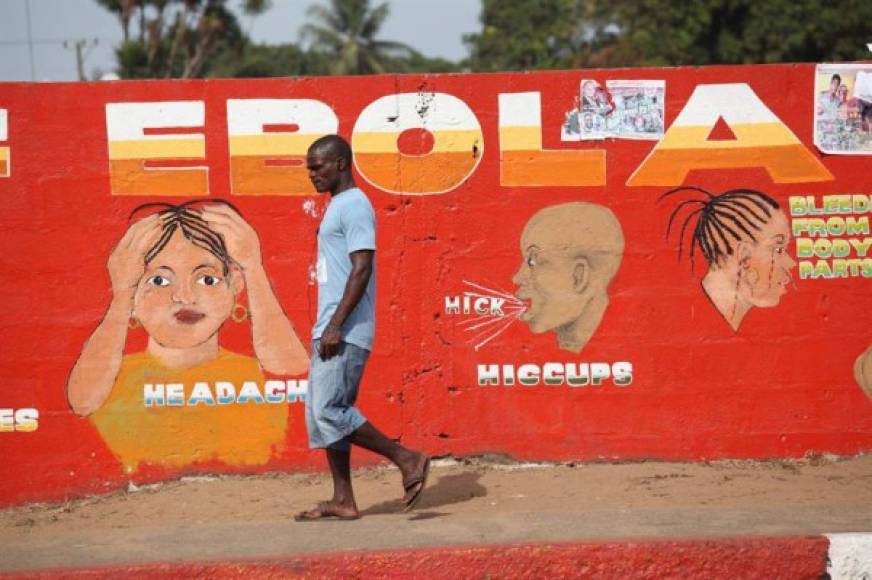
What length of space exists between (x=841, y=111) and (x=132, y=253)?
3.95m

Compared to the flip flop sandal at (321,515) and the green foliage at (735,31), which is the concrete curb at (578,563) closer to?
the flip flop sandal at (321,515)

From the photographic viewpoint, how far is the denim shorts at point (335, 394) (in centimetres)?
487

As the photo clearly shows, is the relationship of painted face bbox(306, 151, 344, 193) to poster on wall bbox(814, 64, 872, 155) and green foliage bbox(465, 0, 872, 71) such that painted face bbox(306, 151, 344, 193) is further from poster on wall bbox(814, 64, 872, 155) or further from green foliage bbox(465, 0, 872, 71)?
green foliage bbox(465, 0, 872, 71)

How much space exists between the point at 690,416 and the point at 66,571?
3.41m

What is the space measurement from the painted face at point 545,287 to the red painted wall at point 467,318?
63mm

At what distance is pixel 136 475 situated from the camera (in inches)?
238

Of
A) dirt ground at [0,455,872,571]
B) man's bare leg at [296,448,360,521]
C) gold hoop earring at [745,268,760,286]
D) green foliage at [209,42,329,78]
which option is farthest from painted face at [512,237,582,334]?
green foliage at [209,42,329,78]

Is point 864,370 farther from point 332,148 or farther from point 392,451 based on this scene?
point 332,148

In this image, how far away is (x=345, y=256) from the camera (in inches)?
194

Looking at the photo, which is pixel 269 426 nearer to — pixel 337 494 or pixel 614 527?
pixel 337 494

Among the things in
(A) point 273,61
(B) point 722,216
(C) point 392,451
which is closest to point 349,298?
(C) point 392,451

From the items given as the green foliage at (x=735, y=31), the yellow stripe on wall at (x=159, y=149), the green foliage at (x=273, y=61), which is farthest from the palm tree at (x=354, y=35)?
the yellow stripe on wall at (x=159, y=149)

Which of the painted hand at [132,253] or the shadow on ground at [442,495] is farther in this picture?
the painted hand at [132,253]

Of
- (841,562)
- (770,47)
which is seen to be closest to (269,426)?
(841,562)
